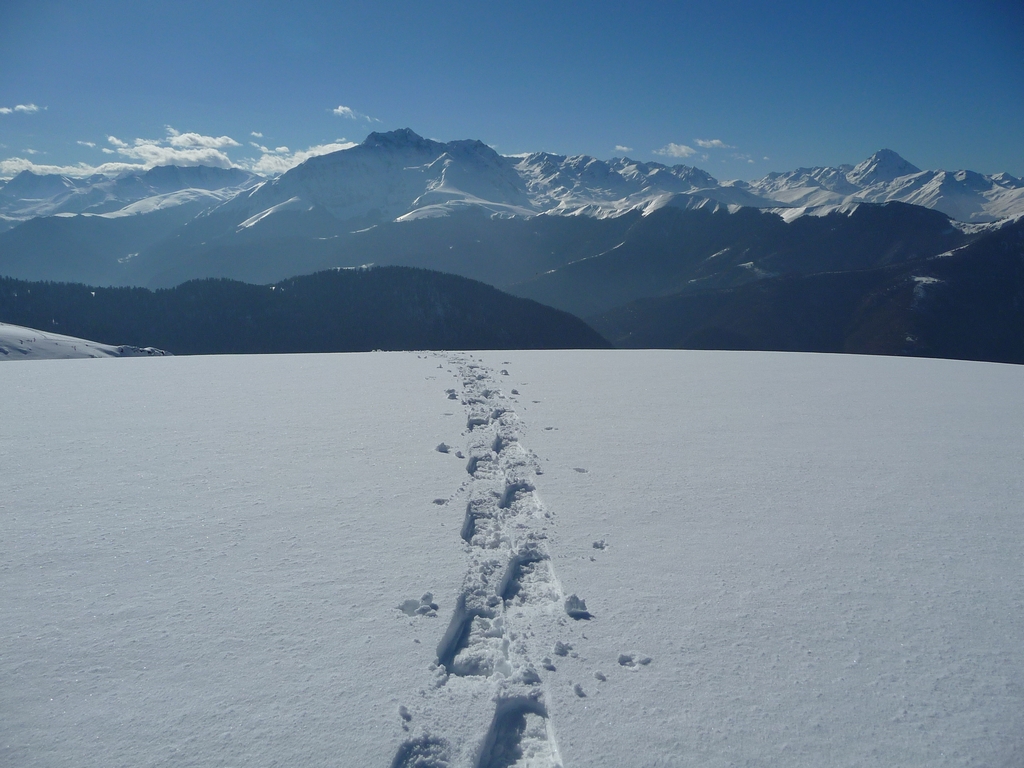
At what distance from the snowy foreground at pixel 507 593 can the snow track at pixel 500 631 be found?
0.07ft

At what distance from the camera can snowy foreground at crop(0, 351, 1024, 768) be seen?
3275 mm

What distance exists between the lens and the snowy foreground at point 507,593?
3.28 metres

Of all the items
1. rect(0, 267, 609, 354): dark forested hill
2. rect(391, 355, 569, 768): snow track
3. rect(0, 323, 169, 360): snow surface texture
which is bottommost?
rect(391, 355, 569, 768): snow track

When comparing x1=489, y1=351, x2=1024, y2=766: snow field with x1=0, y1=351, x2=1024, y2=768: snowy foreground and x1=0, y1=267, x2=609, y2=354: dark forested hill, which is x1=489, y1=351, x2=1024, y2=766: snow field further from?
x1=0, y1=267, x2=609, y2=354: dark forested hill

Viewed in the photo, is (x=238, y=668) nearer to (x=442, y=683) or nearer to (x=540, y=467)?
(x=442, y=683)

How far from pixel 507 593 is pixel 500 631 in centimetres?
48

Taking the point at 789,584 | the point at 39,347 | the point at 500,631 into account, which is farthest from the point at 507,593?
the point at 39,347

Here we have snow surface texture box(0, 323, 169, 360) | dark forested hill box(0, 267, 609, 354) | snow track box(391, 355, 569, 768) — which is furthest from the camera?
dark forested hill box(0, 267, 609, 354)

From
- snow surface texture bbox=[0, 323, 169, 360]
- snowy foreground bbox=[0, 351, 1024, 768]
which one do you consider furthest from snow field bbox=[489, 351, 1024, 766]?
snow surface texture bbox=[0, 323, 169, 360]

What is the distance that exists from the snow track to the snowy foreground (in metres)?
0.02

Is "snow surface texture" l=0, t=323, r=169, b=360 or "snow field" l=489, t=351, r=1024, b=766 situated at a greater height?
"snow surface texture" l=0, t=323, r=169, b=360

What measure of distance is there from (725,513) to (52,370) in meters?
16.1

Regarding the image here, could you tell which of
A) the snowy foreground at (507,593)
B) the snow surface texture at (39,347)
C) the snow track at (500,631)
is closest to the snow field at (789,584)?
the snowy foreground at (507,593)

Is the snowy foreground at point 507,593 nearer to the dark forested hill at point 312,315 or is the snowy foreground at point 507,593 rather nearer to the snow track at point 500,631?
the snow track at point 500,631
